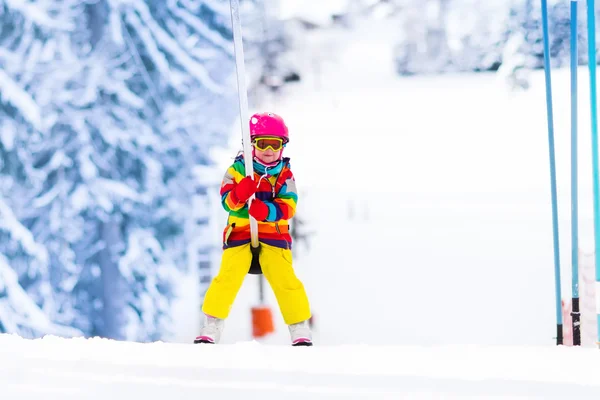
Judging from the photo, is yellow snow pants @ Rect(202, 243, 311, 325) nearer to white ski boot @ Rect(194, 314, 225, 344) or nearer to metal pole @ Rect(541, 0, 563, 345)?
white ski boot @ Rect(194, 314, 225, 344)

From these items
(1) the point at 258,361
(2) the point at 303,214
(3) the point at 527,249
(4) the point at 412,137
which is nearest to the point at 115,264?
(2) the point at 303,214

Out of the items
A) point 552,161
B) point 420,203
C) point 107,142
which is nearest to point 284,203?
point 552,161

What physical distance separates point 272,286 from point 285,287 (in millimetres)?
47

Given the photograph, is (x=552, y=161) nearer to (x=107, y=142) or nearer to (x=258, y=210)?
(x=258, y=210)

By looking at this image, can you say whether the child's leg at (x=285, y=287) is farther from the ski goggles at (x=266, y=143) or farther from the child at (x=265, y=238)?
the ski goggles at (x=266, y=143)

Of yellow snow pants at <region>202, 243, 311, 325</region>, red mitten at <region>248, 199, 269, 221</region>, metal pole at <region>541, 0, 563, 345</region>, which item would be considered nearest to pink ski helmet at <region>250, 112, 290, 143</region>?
red mitten at <region>248, 199, 269, 221</region>

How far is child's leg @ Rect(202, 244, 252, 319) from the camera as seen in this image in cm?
233

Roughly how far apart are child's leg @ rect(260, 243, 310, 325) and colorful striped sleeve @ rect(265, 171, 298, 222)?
13cm

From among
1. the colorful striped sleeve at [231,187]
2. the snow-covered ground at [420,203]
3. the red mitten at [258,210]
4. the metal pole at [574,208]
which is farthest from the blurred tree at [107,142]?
the metal pole at [574,208]

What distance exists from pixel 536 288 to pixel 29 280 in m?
4.99

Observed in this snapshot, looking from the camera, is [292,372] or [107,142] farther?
[107,142]

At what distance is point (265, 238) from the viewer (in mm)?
2375

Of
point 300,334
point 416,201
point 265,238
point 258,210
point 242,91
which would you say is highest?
point 242,91

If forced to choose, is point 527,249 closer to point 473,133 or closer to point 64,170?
point 473,133
